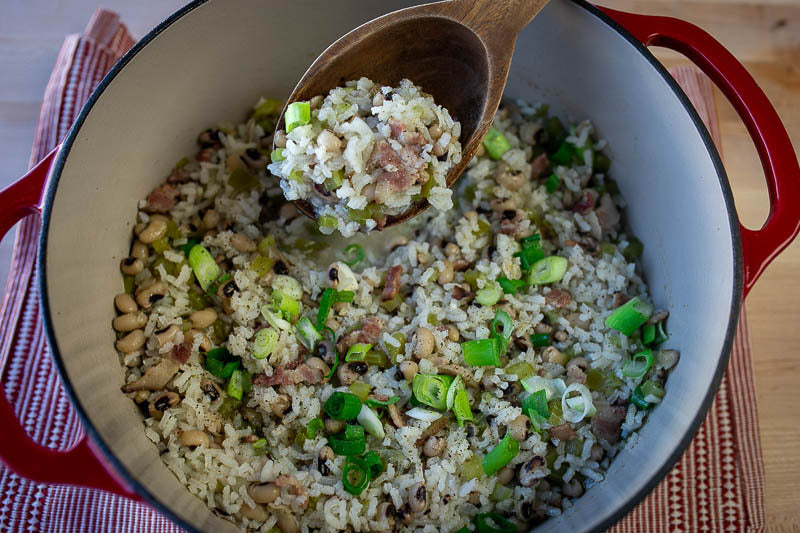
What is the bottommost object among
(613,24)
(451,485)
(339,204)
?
(451,485)

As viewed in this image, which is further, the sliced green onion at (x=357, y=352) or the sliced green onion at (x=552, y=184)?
the sliced green onion at (x=552, y=184)

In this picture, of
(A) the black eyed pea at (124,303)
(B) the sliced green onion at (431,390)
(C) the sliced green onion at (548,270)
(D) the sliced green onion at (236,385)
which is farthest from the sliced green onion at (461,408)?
(A) the black eyed pea at (124,303)

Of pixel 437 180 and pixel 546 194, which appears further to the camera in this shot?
pixel 546 194

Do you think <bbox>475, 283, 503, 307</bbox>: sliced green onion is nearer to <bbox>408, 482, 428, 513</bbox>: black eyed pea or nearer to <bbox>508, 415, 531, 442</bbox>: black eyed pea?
<bbox>508, 415, 531, 442</bbox>: black eyed pea

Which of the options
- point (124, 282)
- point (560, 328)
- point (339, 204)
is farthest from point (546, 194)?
point (124, 282)

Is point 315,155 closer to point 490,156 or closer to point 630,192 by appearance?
point 490,156

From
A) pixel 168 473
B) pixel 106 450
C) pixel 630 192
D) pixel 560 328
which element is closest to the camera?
pixel 106 450

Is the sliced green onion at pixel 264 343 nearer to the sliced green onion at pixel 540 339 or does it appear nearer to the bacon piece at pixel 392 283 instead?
the bacon piece at pixel 392 283
